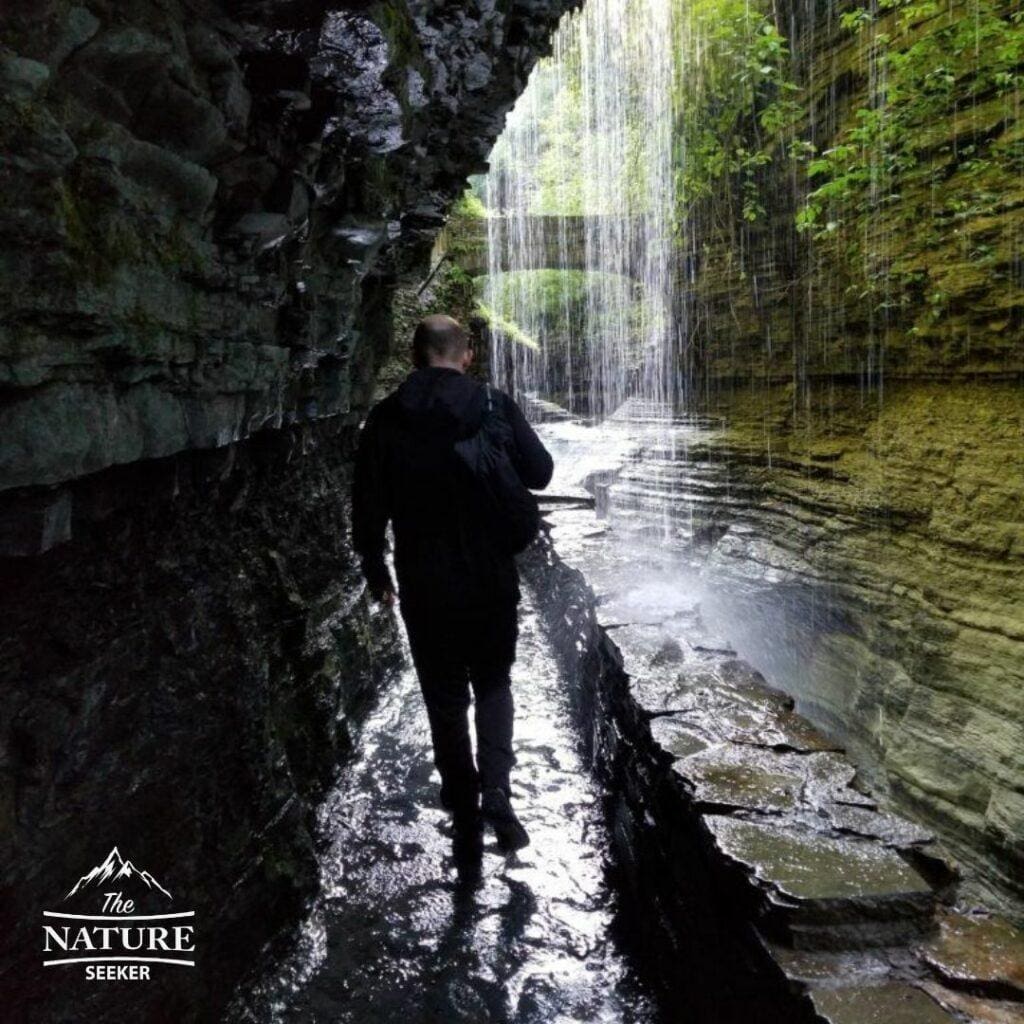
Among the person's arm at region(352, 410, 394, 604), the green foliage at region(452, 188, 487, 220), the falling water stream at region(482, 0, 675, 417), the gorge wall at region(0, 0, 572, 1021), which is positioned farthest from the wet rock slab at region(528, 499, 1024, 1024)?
the green foliage at region(452, 188, 487, 220)

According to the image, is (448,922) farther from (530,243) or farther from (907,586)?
(530,243)

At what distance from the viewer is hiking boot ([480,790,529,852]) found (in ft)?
9.47

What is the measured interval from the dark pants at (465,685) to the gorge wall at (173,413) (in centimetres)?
69

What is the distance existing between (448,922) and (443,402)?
1940 mm

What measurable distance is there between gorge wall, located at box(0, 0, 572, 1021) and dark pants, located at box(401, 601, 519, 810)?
694mm

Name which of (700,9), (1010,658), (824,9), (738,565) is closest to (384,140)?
(1010,658)

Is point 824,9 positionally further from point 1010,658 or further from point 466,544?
point 466,544

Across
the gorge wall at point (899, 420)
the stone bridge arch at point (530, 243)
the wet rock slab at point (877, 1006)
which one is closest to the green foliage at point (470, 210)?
the stone bridge arch at point (530, 243)

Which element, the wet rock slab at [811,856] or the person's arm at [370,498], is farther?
the person's arm at [370,498]

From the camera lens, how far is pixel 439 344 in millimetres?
2711

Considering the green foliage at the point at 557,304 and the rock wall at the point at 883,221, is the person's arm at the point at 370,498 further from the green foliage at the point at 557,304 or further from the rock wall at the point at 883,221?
the green foliage at the point at 557,304

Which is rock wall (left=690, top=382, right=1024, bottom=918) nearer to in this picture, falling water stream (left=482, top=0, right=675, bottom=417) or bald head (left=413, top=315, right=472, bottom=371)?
falling water stream (left=482, top=0, right=675, bottom=417)

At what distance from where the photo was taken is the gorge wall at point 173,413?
1.52 m

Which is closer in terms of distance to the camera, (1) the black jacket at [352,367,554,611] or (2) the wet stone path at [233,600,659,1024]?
(2) the wet stone path at [233,600,659,1024]
